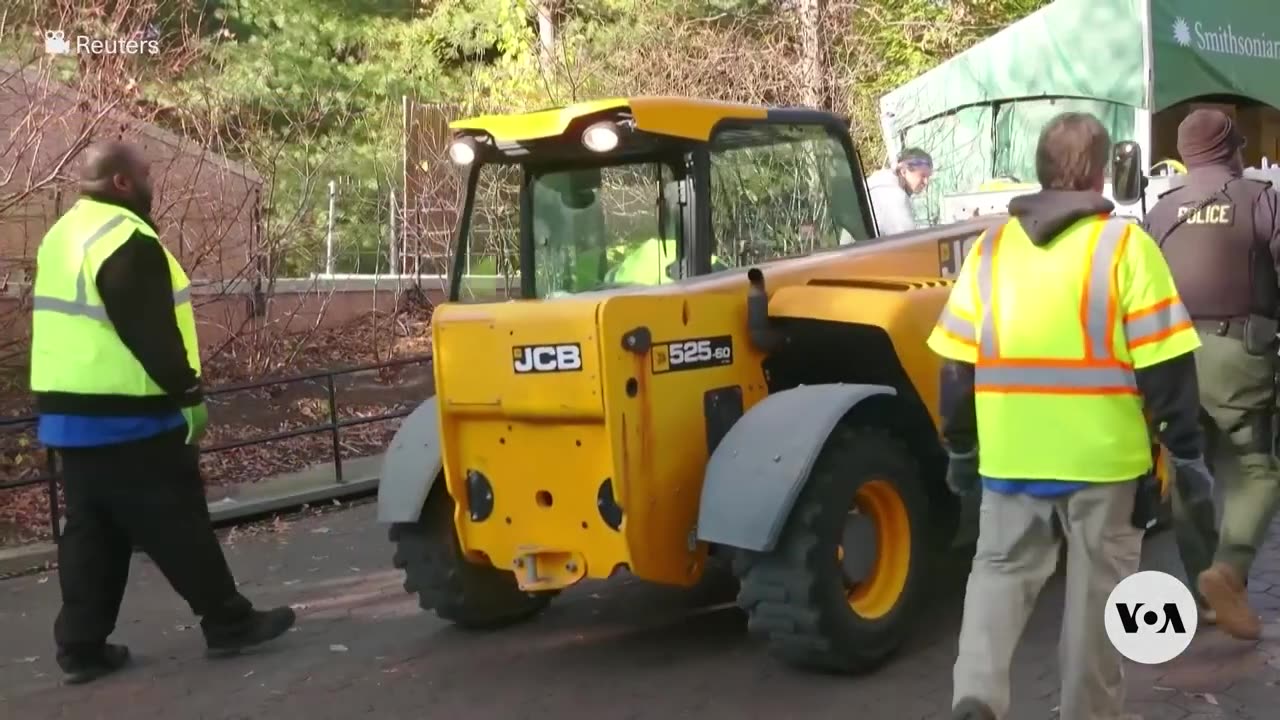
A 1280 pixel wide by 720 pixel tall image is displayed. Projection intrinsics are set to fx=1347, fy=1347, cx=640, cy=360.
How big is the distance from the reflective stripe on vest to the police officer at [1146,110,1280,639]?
1547mm

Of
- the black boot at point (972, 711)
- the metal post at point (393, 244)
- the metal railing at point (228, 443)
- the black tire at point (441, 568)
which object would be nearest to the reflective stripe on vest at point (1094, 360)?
the black boot at point (972, 711)

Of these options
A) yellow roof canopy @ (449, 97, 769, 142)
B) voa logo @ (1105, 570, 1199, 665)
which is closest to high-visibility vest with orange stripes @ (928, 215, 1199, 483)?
voa logo @ (1105, 570, 1199, 665)

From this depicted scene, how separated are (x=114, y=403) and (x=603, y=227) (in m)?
2.09

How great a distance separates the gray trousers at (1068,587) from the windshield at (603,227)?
214 cm

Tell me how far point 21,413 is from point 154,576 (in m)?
3.33

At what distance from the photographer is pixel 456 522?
17.3ft

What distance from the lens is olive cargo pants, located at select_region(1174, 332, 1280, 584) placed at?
4918mm

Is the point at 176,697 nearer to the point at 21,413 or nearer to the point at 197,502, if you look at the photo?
the point at 197,502

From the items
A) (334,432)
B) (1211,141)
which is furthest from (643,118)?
(334,432)

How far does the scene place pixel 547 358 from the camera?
4816mm

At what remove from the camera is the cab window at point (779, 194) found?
5578 mm

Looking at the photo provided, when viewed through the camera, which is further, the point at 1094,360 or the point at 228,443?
the point at 228,443

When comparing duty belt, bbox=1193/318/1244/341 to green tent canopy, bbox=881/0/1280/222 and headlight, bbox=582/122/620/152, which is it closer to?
headlight, bbox=582/122/620/152

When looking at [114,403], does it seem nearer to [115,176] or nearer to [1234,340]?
[115,176]
